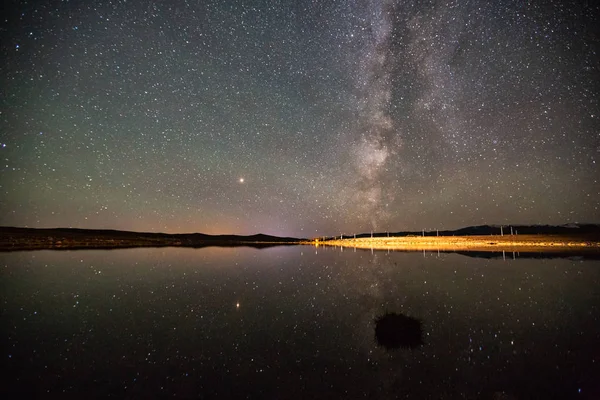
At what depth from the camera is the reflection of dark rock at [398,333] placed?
12250mm

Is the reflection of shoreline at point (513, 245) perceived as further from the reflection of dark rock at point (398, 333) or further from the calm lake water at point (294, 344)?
the reflection of dark rock at point (398, 333)

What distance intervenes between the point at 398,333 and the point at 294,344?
451 centimetres

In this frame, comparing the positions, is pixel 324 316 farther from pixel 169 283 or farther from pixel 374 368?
pixel 169 283

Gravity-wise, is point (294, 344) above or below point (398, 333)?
below

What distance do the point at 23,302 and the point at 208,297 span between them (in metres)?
10.7

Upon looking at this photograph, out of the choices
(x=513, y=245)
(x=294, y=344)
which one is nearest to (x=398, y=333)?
(x=294, y=344)

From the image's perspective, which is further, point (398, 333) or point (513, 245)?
point (513, 245)

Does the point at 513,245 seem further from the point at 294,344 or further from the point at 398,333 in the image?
the point at 294,344

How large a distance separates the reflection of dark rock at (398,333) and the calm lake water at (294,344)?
39 cm

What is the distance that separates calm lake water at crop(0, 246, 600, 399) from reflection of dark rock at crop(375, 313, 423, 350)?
389mm

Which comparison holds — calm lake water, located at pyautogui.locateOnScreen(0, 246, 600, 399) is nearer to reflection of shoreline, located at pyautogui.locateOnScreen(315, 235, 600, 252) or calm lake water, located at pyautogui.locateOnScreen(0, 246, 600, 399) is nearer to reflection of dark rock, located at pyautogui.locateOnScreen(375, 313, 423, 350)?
reflection of dark rock, located at pyautogui.locateOnScreen(375, 313, 423, 350)

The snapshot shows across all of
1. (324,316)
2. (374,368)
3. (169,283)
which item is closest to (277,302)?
(324,316)

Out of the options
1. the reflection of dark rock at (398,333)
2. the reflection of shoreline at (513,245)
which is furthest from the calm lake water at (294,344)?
the reflection of shoreline at (513,245)

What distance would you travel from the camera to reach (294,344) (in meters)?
12.2
